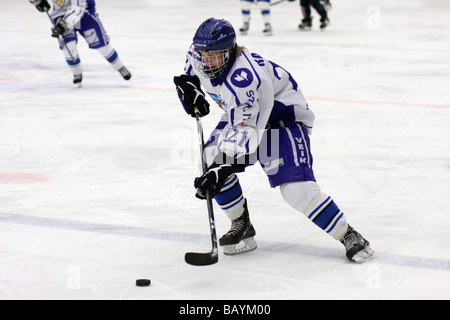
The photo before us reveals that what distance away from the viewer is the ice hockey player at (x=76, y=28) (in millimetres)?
6402

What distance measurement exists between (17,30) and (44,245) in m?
7.75

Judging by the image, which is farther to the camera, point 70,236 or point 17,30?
point 17,30

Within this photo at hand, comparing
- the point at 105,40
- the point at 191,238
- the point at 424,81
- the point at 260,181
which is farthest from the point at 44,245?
the point at 424,81

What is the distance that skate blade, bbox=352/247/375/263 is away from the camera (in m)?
2.87

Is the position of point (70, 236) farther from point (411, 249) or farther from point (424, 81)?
point (424, 81)

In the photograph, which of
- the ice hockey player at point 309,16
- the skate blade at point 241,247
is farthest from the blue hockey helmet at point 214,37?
the ice hockey player at point 309,16

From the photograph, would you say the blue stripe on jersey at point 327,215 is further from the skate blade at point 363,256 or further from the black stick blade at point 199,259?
the black stick blade at point 199,259

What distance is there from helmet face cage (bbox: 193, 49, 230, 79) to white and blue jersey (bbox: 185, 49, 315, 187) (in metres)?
0.02

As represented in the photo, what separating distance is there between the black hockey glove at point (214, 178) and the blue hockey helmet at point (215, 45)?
325mm

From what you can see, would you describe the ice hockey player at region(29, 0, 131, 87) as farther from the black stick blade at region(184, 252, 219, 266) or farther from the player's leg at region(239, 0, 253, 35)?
the black stick blade at region(184, 252, 219, 266)

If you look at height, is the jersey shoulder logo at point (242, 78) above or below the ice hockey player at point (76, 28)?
above

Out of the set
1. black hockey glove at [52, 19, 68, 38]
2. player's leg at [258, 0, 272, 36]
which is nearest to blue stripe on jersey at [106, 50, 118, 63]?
black hockey glove at [52, 19, 68, 38]

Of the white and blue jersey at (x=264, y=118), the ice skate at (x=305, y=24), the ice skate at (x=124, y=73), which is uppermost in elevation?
the white and blue jersey at (x=264, y=118)

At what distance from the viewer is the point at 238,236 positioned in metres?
3.05
